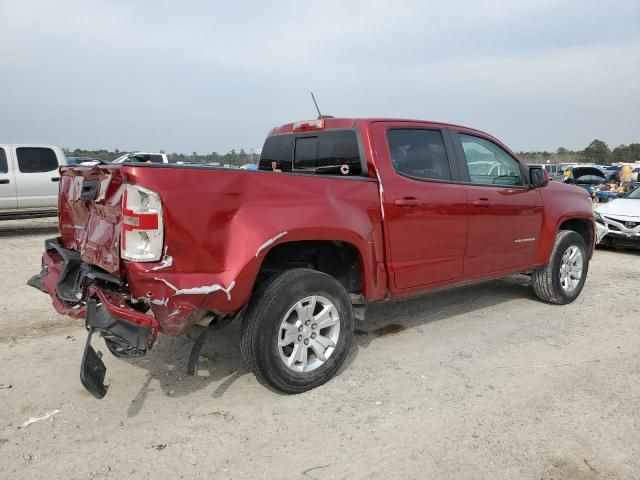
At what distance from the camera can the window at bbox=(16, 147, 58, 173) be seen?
1097cm

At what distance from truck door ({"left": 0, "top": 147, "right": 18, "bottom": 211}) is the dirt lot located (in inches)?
282

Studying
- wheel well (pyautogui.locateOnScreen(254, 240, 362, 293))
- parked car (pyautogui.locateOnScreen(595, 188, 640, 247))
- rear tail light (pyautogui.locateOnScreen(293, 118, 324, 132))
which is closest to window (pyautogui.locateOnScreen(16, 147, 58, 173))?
rear tail light (pyautogui.locateOnScreen(293, 118, 324, 132))

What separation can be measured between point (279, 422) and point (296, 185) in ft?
4.94

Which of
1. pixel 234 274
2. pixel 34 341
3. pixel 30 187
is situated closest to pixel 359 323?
pixel 234 274

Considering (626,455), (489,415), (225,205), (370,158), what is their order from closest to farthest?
(626,455) < (225,205) < (489,415) < (370,158)

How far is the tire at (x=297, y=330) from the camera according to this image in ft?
10.5

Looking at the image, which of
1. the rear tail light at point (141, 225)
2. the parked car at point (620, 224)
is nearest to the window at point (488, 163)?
the rear tail light at point (141, 225)

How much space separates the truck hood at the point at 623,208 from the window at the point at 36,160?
11.6 m

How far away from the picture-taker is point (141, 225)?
2762 millimetres

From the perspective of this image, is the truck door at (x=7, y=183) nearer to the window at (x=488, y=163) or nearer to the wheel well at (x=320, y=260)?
the wheel well at (x=320, y=260)

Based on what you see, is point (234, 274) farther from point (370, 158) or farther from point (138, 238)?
point (370, 158)

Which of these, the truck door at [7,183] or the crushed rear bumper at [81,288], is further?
the truck door at [7,183]

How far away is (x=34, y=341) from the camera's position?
14.3ft

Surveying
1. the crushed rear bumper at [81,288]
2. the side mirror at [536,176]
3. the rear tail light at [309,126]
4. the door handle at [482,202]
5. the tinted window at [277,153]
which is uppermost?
the rear tail light at [309,126]
